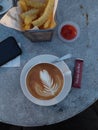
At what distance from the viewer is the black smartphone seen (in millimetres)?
1173

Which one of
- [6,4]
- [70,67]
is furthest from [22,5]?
[70,67]

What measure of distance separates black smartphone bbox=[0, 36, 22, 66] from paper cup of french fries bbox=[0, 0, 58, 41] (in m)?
0.11

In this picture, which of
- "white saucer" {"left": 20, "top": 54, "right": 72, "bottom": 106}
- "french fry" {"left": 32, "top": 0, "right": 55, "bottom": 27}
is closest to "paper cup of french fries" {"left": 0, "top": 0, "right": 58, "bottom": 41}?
"french fry" {"left": 32, "top": 0, "right": 55, "bottom": 27}

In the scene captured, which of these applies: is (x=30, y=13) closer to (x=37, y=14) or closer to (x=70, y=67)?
(x=37, y=14)

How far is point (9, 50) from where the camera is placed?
1183mm

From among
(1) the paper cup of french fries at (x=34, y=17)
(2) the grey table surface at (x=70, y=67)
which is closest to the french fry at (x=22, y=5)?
(1) the paper cup of french fries at (x=34, y=17)

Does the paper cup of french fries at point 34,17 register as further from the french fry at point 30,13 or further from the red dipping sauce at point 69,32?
the red dipping sauce at point 69,32

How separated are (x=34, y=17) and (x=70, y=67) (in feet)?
0.82

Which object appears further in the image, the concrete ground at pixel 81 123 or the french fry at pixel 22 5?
the concrete ground at pixel 81 123

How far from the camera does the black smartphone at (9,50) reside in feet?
3.85

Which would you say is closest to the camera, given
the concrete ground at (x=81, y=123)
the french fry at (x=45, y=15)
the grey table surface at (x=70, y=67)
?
the french fry at (x=45, y=15)

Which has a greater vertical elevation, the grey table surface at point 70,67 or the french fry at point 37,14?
the french fry at point 37,14

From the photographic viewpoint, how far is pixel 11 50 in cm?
118

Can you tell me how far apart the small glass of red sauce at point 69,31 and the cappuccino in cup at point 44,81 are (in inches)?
5.2
